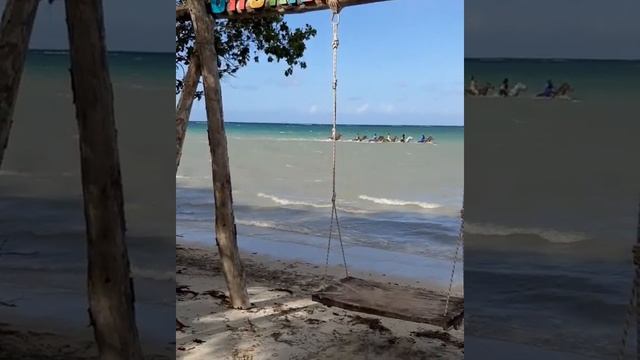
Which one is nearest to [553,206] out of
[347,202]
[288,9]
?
[288,9]

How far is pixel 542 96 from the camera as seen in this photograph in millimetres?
2369

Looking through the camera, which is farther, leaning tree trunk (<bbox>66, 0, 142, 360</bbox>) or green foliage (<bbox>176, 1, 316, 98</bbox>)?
green foliage (<bbox>176, 1, 316, 98</bbox>)

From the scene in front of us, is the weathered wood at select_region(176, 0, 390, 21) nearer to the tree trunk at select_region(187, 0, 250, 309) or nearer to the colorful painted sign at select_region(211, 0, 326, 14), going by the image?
the colorful painted sign at select_region(211, 0, 326, 14)

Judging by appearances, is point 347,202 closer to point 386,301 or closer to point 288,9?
point 288,9

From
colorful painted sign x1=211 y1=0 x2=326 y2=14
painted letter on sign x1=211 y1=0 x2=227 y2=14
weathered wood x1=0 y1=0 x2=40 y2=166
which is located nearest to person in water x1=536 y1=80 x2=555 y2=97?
colorful painted sign x1=211 y1=0 x2=326 y2=14

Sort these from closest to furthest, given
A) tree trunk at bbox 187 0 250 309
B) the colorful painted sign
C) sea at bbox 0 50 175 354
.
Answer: sea at bbox 0 50 175 354 < the colorful painted sign < tree trunk at bbox 187 0 250 309

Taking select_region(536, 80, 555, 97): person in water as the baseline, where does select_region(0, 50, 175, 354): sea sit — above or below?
below

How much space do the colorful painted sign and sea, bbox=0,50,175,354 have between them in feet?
3.59

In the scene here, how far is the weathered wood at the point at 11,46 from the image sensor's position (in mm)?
1832

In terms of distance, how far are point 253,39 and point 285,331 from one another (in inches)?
98.3

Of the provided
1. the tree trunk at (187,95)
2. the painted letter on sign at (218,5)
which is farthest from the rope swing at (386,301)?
the tree trunk at (187,95)

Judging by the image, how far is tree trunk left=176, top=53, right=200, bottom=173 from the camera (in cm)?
387

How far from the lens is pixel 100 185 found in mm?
1876

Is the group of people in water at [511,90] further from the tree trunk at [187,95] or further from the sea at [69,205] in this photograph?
the tree trunk at [187,95]
